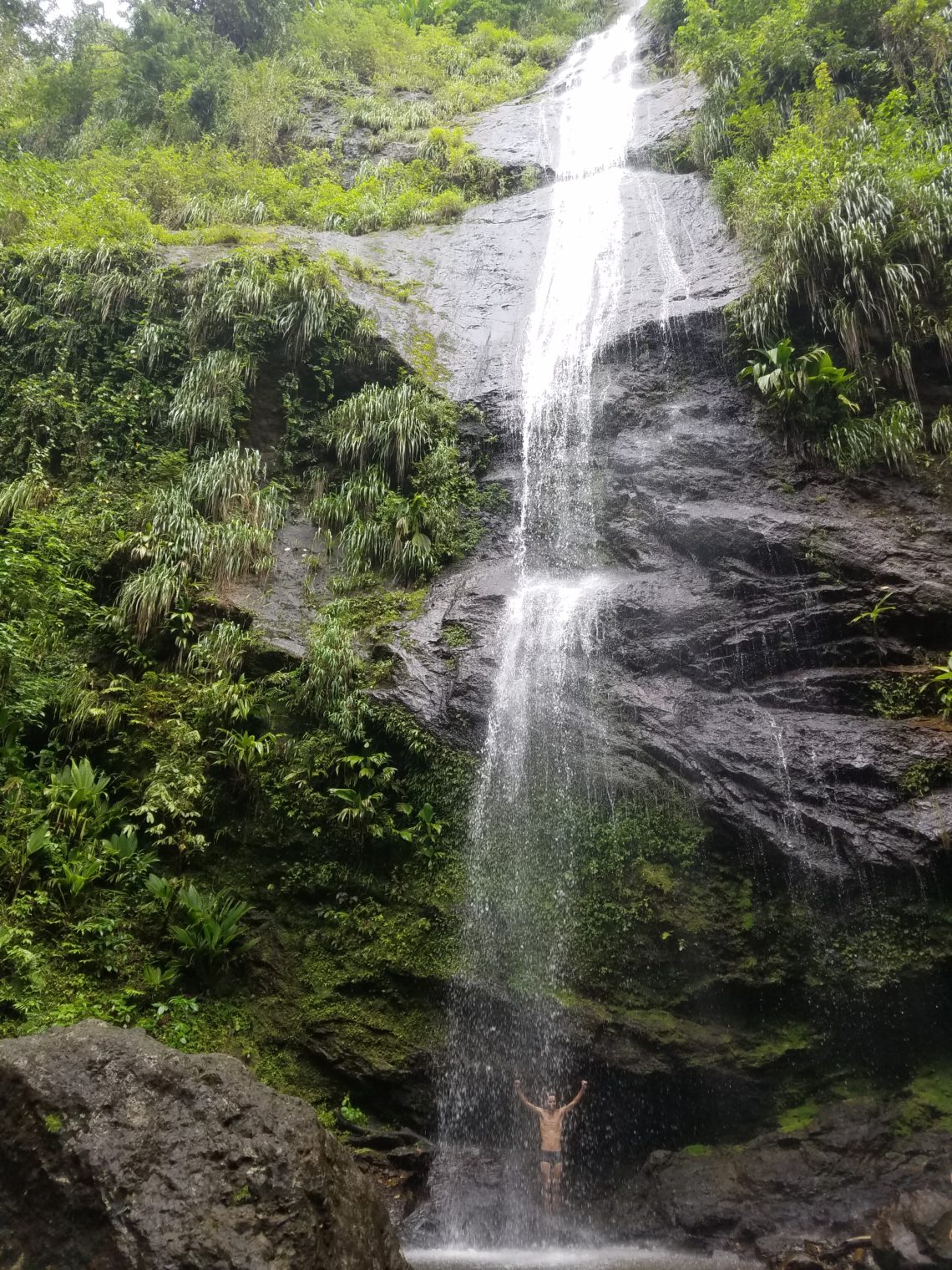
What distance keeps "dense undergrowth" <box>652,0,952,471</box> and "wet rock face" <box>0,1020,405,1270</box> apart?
8.41 meters

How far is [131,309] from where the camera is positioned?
11.7m

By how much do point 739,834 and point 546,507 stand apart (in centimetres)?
489

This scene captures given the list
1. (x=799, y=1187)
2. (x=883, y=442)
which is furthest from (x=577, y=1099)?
(x=883, y=442)

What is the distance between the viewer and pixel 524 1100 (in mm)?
6059

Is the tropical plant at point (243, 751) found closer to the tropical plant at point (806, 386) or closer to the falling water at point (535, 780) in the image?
the falling water at point (535, 780)

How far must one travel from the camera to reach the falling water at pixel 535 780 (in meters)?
6.16

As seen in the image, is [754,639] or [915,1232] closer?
[915,1232]

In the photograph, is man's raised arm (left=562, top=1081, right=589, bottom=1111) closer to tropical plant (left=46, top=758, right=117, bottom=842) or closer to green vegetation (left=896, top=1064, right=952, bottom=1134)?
green vegetation (left=896, top=1064, right=952, bottom=1134)

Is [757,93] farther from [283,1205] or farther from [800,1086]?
[283,1205]

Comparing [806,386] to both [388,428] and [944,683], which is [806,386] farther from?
[388,428]

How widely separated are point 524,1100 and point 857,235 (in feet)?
34.4

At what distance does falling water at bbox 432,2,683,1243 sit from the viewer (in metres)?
6.16

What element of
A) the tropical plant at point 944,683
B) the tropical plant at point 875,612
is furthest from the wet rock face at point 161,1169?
the tropical plant at point 875,612

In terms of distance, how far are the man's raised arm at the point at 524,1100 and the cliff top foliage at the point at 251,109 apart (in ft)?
44.1
